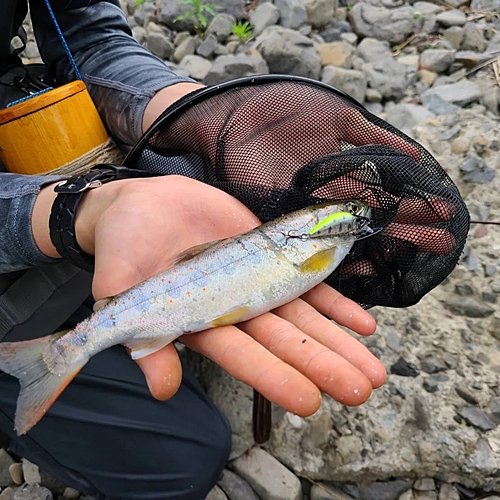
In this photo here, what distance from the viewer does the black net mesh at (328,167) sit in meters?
1.92

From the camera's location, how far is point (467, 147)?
368 centimetres

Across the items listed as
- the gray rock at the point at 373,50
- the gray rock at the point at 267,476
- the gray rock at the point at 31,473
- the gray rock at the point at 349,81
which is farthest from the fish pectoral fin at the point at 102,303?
the gray rock at the point at 373,50

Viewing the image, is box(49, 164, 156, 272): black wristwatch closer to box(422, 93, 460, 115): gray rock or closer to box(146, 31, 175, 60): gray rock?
box(422, 93, 460, 115): gray rock

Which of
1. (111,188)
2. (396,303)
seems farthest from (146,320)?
(396,303)

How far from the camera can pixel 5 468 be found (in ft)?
8.96

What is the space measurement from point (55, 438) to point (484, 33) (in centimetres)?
549

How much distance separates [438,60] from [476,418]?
374 centimetres

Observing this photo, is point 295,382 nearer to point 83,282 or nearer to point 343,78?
point 83,282

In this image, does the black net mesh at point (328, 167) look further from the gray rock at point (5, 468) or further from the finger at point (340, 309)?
the gray rock at point (5, 468)

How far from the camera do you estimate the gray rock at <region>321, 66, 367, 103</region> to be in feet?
15.6

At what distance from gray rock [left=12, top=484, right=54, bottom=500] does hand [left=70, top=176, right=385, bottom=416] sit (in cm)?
137

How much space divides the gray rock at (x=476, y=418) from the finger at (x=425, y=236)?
94 centimetres

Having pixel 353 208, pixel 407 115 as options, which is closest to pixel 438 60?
pixel 407 115

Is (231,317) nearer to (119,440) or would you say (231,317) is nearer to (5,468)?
(119,440)
